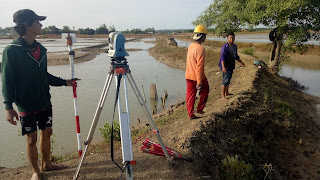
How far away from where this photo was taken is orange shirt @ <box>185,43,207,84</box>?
14.6 feet

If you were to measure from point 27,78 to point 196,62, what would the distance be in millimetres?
3112

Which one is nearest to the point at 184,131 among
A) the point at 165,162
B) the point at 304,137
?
the point at 165,162

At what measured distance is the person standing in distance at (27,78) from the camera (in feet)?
9.23

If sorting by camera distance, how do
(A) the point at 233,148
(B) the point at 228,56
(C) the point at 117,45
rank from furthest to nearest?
(B) the point at 228,56
(A) the point at 233,148
(C) the point at 117,45

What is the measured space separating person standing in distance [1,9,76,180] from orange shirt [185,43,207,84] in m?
2.82

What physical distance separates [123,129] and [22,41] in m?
1.93

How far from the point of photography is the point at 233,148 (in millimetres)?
4539

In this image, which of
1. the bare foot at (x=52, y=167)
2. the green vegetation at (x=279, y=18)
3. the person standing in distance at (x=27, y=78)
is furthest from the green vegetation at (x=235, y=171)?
the green vegetation at (x=279, y=18)

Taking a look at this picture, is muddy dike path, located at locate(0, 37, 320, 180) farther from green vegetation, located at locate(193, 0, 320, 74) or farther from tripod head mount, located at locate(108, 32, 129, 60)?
green vegetation, located at locate(193, 0, 320, 74)

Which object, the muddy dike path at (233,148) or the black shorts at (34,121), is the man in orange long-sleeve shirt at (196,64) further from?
the black shorts at (34,121)

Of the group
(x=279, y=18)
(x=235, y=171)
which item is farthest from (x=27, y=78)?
(x=279, y=18)

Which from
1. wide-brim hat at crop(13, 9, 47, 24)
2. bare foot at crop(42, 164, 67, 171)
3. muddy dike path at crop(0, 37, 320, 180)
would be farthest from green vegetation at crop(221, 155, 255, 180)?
wide-brim hat at crop(13, 9, 47, 24)

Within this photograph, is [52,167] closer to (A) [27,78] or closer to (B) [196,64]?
(A) [27,78]

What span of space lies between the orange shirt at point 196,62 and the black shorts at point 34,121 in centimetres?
288
